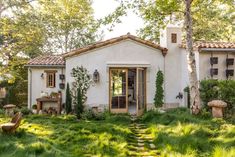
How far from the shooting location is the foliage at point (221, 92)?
1176 centimetres

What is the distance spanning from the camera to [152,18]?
12.5 m

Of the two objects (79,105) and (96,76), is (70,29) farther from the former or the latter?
(79,105)

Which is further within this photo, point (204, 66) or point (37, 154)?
point (204, 66)

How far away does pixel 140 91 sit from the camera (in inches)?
640

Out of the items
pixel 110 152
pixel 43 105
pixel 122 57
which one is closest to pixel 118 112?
pixel 122 57

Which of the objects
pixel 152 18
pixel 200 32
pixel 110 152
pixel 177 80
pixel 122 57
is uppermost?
pixel 200 32

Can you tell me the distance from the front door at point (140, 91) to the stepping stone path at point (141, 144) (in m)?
4.72

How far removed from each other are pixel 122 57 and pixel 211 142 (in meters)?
9.18

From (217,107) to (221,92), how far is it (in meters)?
1.02

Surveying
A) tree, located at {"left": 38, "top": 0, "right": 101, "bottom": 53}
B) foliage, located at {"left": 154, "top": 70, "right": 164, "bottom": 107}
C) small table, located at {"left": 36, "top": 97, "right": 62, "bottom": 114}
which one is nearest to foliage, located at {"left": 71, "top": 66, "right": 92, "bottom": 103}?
small table, located at {"left": 36, "top": 97, "right": 62, "bottom": 114}

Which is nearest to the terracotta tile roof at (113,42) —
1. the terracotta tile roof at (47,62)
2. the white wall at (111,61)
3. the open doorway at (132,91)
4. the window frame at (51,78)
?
the white wall at (111,61)

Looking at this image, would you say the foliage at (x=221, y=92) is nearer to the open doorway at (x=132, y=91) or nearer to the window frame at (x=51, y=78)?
the open doorway at (x=132, y=91)

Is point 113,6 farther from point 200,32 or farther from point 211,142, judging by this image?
point 200,32

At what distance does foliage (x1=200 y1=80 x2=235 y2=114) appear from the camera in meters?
11.8
